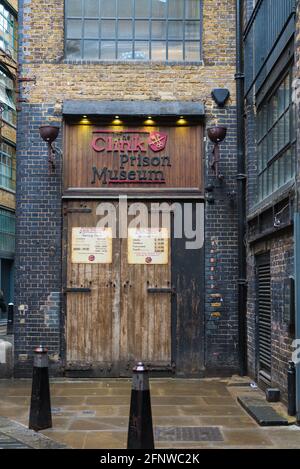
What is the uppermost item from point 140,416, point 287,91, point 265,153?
point 287,91

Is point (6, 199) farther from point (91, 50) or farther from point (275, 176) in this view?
point (275, 176)

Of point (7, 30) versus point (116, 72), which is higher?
point (7, 30)

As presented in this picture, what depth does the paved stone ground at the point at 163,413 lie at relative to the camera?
23.8 feet

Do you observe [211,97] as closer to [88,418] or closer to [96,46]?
[96,46]

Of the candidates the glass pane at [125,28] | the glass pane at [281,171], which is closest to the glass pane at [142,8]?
the glass pane at [125,28]

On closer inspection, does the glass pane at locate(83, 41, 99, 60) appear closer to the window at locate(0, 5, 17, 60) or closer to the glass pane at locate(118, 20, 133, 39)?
the glass pane at locate(118, 20, 133, 39)

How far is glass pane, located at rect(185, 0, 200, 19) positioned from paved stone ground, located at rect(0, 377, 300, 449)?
696 centimetres

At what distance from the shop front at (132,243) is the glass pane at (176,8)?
2136mm

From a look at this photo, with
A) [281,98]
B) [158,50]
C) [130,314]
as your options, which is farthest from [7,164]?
[281,98]

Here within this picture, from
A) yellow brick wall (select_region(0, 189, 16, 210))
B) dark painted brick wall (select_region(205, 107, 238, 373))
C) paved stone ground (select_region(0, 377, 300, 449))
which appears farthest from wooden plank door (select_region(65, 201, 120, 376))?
yellow brick wall (select_region(0, 189, 16, 210))

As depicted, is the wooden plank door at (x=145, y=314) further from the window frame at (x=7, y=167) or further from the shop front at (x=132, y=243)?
the window frame at (x=7, y=167)

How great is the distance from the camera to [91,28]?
12664mm

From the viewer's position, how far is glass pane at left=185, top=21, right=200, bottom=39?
41.4ft

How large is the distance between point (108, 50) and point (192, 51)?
1.63 metres
